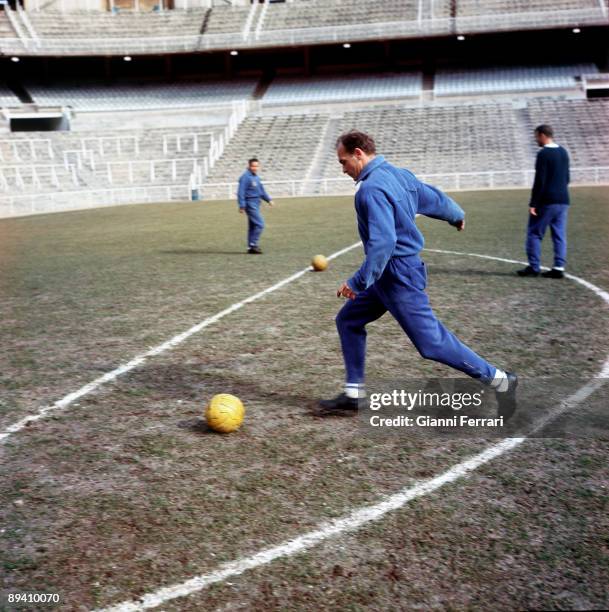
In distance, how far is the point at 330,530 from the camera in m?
3.45

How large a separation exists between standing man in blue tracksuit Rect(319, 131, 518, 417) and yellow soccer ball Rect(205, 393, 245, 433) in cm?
107

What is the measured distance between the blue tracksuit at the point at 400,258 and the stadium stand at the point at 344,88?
3976 centimetres

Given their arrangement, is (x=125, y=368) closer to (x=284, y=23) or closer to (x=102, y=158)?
(x=102, y=158)

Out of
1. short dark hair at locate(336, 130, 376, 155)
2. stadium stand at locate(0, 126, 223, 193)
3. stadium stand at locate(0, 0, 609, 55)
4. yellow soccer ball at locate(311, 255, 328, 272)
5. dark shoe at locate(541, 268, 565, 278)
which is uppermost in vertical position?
stadium stand at locate(0, 0, 609, 55)

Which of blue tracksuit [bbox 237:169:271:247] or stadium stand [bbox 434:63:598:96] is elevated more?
stadium stand [bbox 434:63:598:96]

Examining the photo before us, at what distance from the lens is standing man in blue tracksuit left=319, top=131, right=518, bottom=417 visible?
4.34 m

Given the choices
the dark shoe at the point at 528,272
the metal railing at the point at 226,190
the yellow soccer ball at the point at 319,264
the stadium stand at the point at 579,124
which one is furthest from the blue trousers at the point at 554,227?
the stadium stand at the point at 579,124

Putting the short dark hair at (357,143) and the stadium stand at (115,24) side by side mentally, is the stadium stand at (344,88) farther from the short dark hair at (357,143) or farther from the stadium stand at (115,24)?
the short dark hair at (357,143)

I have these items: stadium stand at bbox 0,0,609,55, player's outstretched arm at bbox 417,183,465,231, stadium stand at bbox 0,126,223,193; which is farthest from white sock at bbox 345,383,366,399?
stadium stand at bbox 0,0,609,55

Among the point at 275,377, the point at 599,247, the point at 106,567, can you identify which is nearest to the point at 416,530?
the point at 106,567

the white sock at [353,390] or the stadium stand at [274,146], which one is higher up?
the white sock at [353,390]

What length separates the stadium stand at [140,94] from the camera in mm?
45312

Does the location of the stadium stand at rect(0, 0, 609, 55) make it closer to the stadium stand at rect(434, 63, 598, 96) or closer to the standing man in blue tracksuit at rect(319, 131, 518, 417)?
the stadium stand at rect(434, 63, 598, 96)

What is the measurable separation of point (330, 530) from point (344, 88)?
4380 centimetres
